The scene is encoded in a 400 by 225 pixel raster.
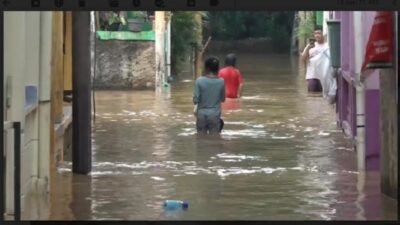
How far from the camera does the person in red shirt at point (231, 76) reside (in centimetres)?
1814

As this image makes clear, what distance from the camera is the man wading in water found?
45.6 ft

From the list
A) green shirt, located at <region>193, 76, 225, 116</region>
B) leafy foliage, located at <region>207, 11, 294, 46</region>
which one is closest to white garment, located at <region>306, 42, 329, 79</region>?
green shirt, located at <region>193, 76, 225, 116</region>

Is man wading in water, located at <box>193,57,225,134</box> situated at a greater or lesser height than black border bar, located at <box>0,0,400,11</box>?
lesser

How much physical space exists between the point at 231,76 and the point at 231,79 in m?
0.22

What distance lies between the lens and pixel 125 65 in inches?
938

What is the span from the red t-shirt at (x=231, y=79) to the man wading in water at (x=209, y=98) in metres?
3.72

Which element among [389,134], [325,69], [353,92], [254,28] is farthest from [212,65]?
[254,28]

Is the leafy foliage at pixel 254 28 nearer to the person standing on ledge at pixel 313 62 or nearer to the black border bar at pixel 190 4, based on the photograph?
the person standing on ledge at pixel 313 62

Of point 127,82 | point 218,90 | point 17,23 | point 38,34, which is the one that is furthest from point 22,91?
point 127,82

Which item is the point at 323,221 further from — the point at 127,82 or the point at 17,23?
the point at 127,82

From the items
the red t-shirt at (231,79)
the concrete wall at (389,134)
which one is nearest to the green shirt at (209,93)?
the red t-shirt at (231,79)

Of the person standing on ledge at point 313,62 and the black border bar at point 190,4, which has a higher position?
the black border bar at point 190,4

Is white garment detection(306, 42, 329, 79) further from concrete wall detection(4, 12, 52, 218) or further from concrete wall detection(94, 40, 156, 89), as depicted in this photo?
concrete wall detection(4, 12, 52, 218)

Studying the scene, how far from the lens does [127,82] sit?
23.9m
